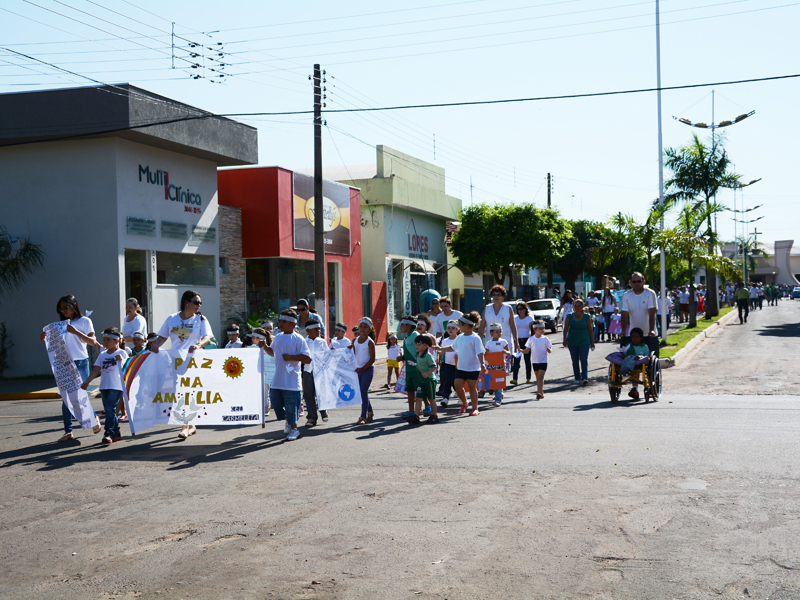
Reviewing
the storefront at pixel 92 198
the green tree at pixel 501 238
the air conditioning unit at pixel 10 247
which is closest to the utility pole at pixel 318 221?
the storefront at pixel 92 198

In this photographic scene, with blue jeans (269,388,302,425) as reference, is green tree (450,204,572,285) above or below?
above

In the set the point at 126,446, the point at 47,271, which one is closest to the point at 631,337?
the point at 126,446

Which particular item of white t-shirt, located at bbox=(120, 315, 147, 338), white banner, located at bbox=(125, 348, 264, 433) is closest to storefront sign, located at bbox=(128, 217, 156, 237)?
white t-shirt, located at bbox=(120, 315, 147, 338)

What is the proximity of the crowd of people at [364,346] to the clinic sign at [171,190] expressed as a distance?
885 cm

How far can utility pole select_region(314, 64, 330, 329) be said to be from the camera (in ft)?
66.4

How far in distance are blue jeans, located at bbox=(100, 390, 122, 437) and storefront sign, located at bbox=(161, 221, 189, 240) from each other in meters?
11.8

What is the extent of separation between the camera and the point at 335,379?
38.4 feet

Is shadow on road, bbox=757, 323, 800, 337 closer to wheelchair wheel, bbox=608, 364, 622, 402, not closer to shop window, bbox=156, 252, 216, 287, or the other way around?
wheelchair wheel, bbox=608, 364, 622, 402

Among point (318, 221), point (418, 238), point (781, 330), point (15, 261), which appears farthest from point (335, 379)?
point (418, 238)

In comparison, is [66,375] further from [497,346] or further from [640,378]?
[640,378]

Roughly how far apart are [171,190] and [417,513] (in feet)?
57.3

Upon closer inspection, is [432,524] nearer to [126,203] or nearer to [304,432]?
[304,432]

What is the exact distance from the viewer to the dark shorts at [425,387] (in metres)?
11.5

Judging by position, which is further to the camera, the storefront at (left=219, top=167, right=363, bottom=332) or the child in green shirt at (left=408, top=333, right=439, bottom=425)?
the storefront at (left=219, top=167, right=363, bottom=332)
